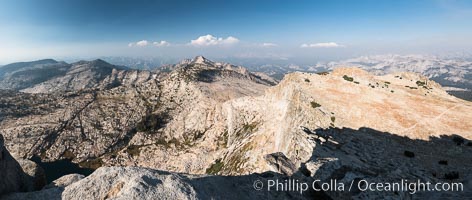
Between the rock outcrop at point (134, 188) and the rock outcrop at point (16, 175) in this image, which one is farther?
the rock outcrop at point (16, 175)

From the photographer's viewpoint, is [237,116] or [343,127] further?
[237,116]

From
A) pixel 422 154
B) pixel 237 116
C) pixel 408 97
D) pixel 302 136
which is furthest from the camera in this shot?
pixel 237 116

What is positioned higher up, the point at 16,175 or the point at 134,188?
the point at 134,188

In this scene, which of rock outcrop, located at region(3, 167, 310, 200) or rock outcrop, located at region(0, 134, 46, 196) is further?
rock outcrop, located at region(0, 134, 46, 196)

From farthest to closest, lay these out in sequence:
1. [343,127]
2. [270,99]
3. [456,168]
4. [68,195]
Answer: [270,99]
[343,127]
[456,168]
[68,195]

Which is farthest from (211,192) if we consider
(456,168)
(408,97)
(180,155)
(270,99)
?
(180,155)

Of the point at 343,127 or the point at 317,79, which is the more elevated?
the point at 317,79

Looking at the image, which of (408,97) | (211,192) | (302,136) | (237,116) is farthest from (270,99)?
(211,192)

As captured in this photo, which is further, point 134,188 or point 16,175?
point 16,175

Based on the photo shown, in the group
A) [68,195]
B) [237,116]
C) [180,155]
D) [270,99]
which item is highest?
[68,195]

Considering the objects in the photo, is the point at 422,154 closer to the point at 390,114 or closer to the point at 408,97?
the point at 390,114
